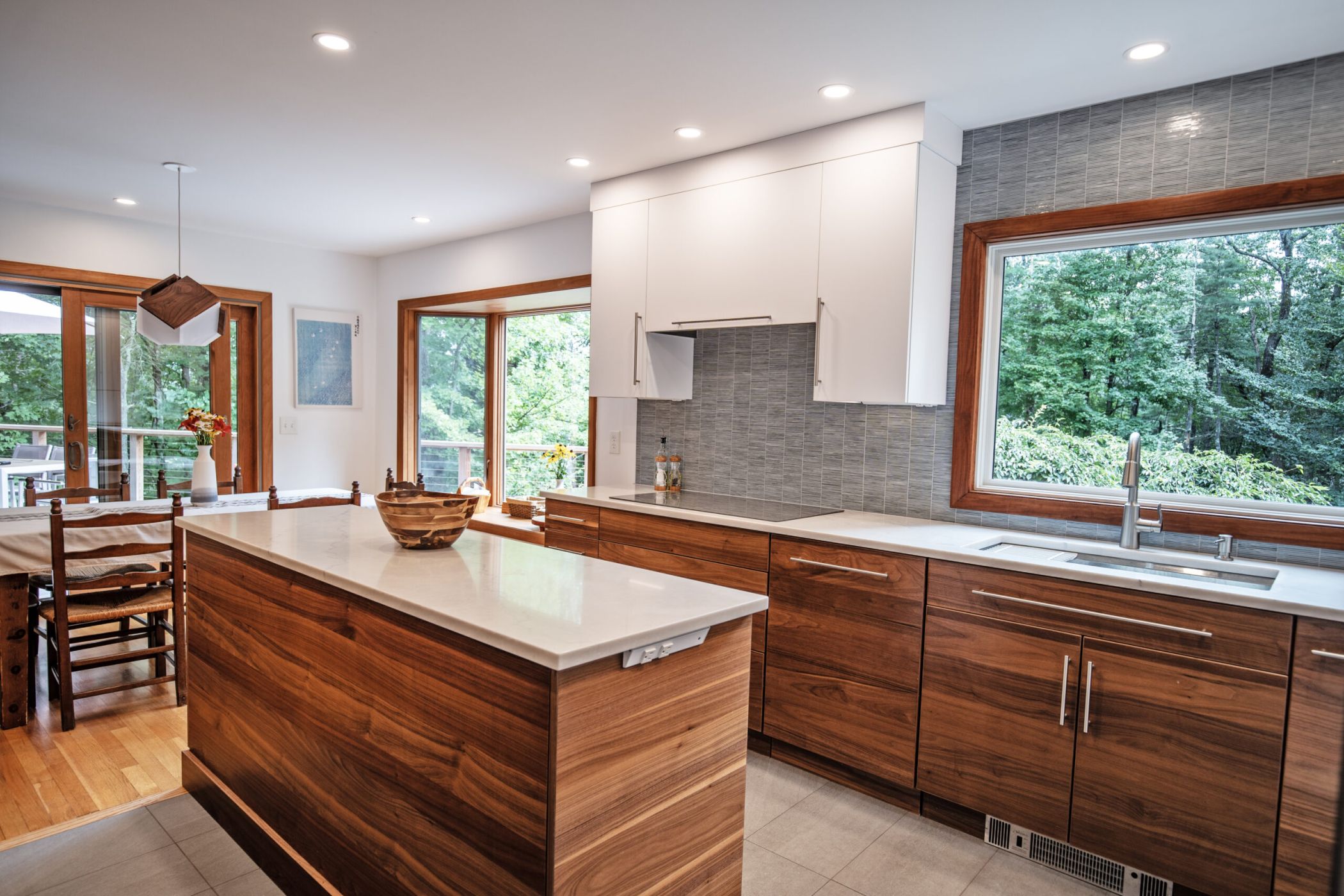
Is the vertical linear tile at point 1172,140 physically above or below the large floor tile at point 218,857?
above

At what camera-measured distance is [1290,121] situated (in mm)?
2305

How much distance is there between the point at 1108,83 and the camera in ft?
8.16

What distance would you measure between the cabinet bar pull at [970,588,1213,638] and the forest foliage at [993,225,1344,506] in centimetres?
76

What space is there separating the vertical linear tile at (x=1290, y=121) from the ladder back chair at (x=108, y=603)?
4.01 metres

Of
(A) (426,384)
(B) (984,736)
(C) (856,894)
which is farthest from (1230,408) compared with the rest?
(A) (426,384)

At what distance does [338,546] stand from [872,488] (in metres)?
2.07

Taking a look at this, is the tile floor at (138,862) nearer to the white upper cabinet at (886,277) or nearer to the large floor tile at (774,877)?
the large floor tile at (774,877)

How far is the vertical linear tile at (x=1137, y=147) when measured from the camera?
2.54 meters

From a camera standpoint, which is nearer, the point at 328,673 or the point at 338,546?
the point at 328,673

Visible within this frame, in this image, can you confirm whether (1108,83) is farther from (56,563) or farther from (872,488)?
(56,563)

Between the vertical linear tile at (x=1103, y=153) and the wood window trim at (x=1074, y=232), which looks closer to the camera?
the wood window trim at (x=1074, y=232)

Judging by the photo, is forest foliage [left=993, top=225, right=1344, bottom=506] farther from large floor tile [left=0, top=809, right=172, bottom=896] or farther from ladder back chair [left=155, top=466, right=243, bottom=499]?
ladder back chair [left=155, top=466, right=243, bottom=499]

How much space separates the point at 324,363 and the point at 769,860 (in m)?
4.88

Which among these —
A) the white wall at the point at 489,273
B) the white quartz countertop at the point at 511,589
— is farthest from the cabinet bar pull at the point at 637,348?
the white quartz countertop at the point at 511,589
